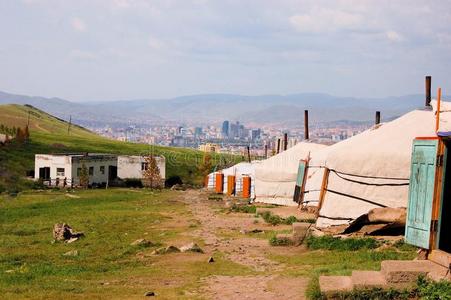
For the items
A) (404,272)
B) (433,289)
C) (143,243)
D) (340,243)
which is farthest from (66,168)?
(433,289)

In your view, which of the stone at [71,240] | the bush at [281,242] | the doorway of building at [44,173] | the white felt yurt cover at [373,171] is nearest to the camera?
the bush at [281,242]

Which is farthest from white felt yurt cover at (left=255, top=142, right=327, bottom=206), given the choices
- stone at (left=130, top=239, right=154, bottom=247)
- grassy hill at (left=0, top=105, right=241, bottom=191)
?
grassy hill at (left=0, top=105, right=241, bottom=191)

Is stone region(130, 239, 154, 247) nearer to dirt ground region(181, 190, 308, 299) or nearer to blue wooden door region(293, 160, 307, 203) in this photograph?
dirt ground region(181, 190, 308, 299)

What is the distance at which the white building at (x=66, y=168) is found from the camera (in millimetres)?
54125

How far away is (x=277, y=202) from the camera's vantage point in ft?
97.2

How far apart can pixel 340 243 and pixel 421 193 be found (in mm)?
4002

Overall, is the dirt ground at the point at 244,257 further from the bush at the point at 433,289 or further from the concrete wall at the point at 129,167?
the concrete wall at the point at 129,167

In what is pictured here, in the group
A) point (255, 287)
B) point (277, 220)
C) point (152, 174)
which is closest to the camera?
point (255, 287)

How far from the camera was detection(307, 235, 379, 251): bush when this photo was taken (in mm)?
14539

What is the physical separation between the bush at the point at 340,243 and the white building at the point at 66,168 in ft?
134

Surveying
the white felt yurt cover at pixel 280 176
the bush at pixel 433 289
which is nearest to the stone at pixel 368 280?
the bush at pixel 433 289

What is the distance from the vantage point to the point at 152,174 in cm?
5456

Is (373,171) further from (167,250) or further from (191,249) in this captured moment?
(167,250)

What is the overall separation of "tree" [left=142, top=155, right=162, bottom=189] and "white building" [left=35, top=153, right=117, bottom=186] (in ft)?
12.2
